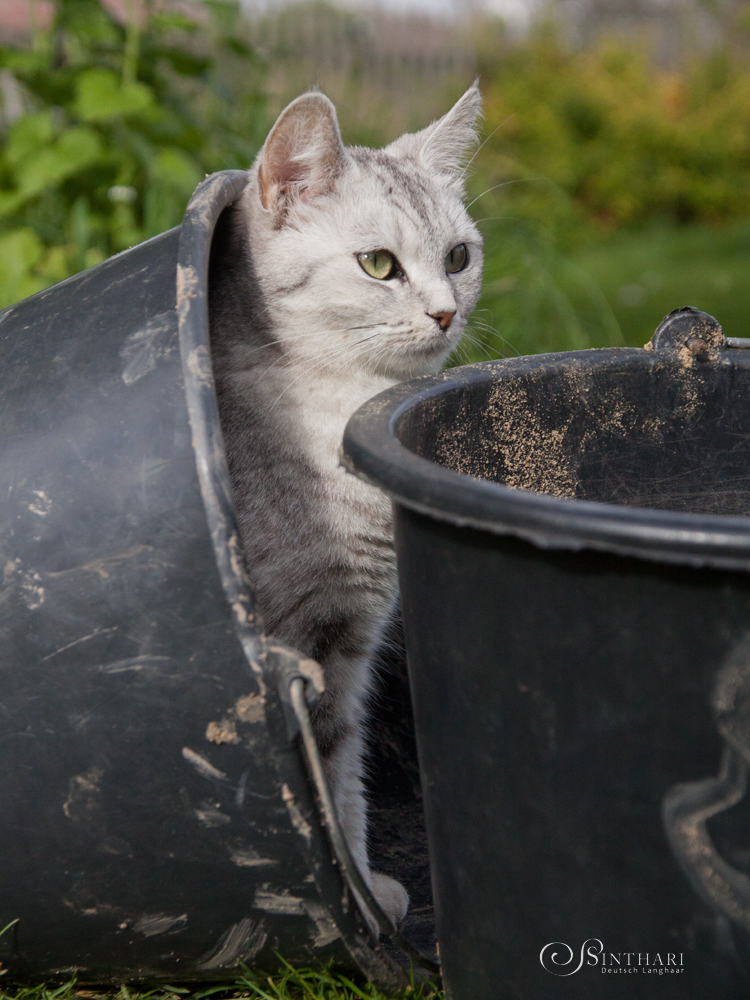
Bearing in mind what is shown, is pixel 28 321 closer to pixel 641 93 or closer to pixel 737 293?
pixel 737 293

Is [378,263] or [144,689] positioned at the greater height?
[378,263]

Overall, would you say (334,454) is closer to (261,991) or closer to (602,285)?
(261,991)

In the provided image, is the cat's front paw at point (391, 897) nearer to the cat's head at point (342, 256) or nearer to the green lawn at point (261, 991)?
the green lawn at point (261, 991)

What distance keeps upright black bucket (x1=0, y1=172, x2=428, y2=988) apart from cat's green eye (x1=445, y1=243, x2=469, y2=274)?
690mm

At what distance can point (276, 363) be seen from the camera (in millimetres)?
1395

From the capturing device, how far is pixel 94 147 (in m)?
2.32

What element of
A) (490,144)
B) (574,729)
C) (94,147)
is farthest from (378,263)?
(490,144)

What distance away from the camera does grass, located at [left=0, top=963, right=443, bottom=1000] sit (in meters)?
1.04

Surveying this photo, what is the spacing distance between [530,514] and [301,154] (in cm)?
93

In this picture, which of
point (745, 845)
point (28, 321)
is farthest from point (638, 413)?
point (28, 321)

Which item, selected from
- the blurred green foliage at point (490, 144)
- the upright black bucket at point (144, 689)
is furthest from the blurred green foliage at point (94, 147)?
the upright black bucket at point (144, 689)

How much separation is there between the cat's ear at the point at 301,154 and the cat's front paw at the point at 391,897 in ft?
3.17

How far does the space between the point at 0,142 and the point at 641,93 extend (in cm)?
611

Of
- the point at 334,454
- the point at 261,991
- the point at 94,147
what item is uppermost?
the point at 94,147
